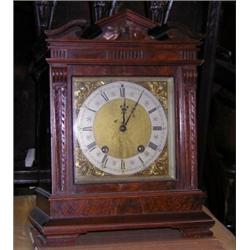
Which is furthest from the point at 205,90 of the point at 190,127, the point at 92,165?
the point at 92,165

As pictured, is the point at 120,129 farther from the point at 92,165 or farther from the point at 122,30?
the point at 122,30

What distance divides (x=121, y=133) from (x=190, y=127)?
142 mm

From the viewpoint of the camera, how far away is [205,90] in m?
1.34

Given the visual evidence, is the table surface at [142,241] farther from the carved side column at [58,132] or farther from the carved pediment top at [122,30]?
the carved pediment top at [122,30]

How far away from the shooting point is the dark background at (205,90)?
126 cm

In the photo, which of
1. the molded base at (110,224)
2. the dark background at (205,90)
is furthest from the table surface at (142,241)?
the dark background at (205,90)

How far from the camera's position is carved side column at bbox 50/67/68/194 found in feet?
2.80

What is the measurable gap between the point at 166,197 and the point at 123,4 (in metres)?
0.60

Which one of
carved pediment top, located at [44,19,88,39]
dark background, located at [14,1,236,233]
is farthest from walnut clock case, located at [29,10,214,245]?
dark background, located at [14,1,236,233]

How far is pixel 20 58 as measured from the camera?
1.34m

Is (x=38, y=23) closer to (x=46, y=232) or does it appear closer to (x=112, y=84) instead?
(x=112, y=84)

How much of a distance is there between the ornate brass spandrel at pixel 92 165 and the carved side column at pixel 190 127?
4 centimetres
